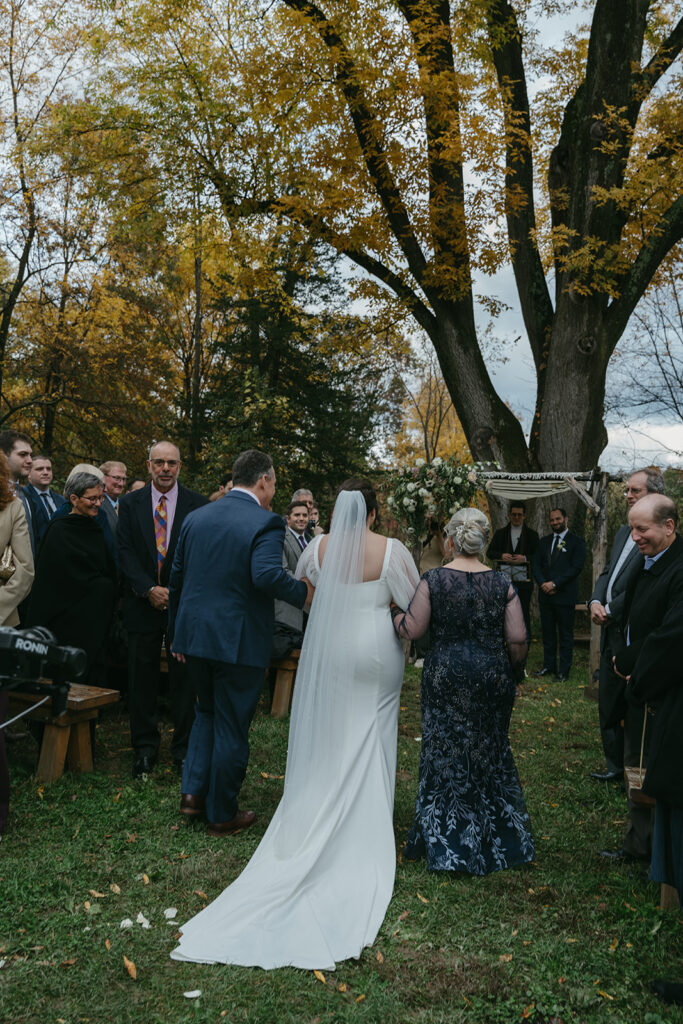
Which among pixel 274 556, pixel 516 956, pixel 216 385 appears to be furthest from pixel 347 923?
pixel 216 385

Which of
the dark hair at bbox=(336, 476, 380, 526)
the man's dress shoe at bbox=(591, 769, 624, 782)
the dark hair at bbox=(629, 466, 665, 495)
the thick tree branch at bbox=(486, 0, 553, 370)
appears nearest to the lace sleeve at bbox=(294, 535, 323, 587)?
the dark hair at bbox=(336, 476, 380, 526)

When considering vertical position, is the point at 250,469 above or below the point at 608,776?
above

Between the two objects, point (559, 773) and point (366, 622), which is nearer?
point (366, 622)

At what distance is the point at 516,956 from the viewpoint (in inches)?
134

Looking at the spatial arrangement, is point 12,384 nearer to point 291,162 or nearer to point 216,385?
point 216,385

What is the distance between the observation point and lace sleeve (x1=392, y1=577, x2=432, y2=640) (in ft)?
14.4

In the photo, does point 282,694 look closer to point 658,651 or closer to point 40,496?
point 40,496

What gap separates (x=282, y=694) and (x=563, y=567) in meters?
4.81

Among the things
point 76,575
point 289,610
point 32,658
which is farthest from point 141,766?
point 32,658

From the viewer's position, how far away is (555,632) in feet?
34.4

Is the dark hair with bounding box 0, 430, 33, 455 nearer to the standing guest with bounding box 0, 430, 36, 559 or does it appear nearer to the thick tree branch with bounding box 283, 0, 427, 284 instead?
the standing guest with bounding box 0, 430, 36, 559

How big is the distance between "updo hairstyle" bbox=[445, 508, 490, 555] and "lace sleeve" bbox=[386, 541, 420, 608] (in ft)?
1.00

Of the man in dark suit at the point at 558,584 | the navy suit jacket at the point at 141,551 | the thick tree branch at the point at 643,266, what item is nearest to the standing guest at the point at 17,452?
the navy suit jacket at the point at 141,551

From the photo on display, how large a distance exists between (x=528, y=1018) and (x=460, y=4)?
13199 millimetres
